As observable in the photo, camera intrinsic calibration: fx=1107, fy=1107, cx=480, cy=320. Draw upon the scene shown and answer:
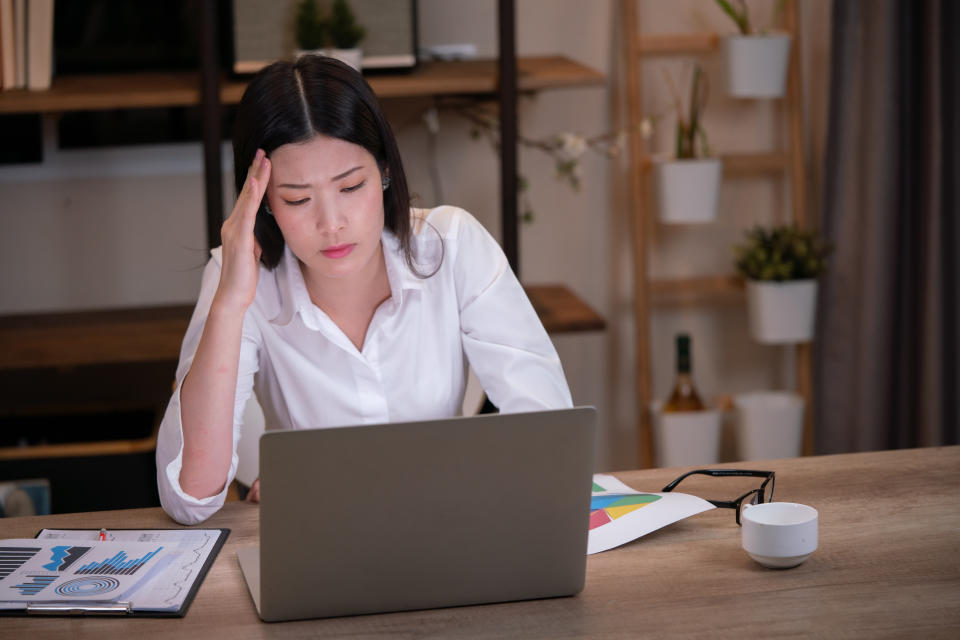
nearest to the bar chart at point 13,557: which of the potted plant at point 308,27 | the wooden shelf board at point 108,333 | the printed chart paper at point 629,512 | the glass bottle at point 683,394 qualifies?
the printed chart paper at point 629,512

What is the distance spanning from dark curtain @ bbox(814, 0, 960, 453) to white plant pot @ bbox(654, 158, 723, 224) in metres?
0.34

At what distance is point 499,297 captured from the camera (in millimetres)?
1677

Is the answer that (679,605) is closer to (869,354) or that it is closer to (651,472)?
(651,472)

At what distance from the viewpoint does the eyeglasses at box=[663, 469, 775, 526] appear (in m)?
1.38

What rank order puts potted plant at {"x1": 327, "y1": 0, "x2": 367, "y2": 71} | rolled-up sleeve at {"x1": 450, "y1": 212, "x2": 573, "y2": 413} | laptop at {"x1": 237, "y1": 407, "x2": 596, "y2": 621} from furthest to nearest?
1. potted plant at {"x1": 327, "y1": 0, "x2": 367, "y2": 71}
2. rolled-up sleeve at {"x1": 450, "y1": 212, "x2": 573, "y2": 413}
3. laptop at {"x1": 237, "y1": 407, "x2": 596, "y2": 621}

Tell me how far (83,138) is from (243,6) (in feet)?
1.97

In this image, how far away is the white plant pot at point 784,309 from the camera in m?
2.85

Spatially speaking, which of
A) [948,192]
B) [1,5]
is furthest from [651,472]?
[1,5]

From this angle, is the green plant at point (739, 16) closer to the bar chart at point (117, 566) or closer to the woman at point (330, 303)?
→ the woman at point (330, 303)

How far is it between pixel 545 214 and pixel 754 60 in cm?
69

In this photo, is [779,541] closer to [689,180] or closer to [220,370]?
[220,370]

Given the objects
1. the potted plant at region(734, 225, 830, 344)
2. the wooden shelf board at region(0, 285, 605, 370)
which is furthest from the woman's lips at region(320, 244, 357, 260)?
the potted plant at region(734, 225, 830, 344)

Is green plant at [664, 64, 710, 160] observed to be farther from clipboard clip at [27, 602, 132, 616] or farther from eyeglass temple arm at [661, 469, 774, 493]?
clipboard clip at [27, 602, 132, 616]

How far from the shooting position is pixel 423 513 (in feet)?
3.51
